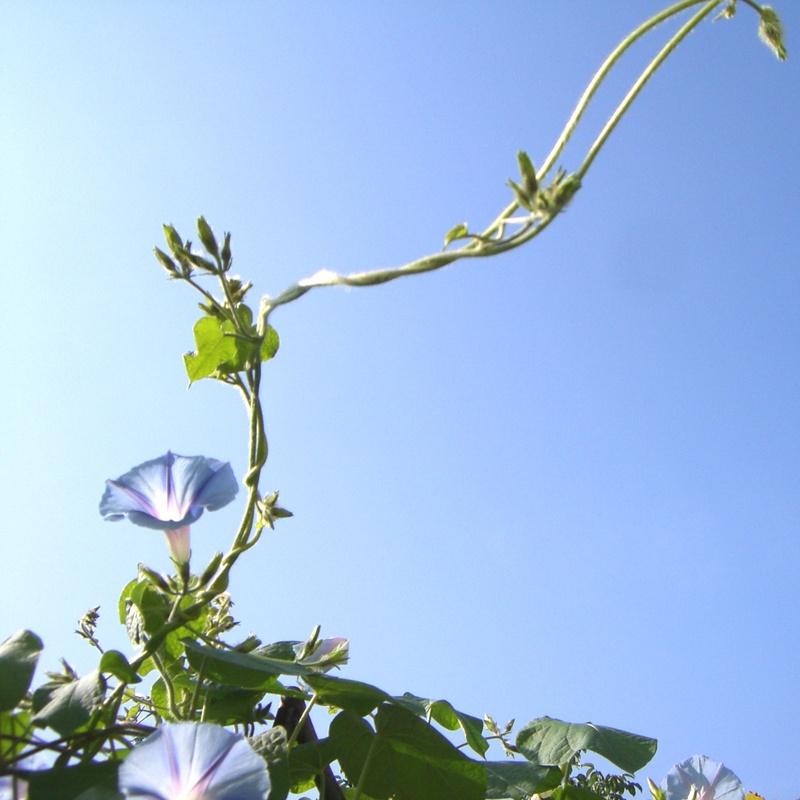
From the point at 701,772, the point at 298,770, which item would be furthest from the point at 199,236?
the point at 701,772

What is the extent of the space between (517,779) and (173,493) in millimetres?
689

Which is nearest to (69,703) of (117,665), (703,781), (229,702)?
(117,665)

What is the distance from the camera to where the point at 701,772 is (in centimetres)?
136

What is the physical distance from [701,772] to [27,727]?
1.02 m

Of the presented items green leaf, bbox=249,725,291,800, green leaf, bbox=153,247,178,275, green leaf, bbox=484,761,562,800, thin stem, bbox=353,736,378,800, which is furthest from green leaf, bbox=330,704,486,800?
green leaf, bbox=153,247,178,275

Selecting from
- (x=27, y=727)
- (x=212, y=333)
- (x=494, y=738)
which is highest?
(x=212, y=333)

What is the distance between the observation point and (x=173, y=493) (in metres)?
1.12

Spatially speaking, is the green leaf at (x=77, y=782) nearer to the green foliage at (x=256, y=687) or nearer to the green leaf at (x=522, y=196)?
the green foliage at (x=256, y=687)

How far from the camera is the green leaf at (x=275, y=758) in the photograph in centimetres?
99

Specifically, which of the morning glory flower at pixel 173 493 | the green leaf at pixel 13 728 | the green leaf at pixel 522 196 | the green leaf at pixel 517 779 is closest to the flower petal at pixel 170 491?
the morning glory flower at pixel 173 493

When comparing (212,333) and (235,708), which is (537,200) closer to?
(212,333)

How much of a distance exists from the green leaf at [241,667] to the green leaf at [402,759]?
0.35 ft

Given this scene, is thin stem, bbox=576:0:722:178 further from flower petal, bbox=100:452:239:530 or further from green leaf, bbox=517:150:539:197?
flower petal, bbox=100:452:239:530

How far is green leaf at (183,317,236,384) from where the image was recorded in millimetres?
1172
